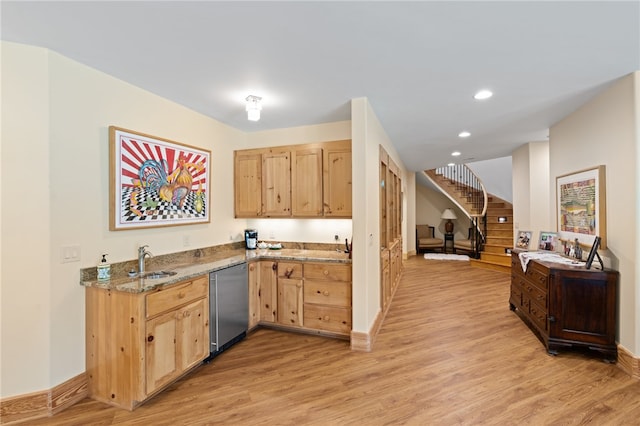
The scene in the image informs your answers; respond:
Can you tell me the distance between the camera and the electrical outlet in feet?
6.93

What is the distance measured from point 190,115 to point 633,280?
14.8 ft

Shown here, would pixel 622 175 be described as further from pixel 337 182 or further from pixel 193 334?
pixel 193 334

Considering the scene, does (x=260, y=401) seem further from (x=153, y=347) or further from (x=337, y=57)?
(x=337, y=57)

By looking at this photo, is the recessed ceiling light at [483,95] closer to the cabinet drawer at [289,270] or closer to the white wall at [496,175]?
the cabinet drawer at [289,270]

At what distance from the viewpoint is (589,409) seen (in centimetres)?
205

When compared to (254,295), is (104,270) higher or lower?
higher

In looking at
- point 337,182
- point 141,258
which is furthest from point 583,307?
point 141,258

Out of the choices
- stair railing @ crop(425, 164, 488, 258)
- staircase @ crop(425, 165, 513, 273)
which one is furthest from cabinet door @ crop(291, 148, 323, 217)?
stair railing @ crop(425, 164, 488, 258)

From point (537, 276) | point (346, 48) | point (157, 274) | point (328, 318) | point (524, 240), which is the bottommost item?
point (328, 318)

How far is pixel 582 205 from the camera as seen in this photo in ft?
10.2

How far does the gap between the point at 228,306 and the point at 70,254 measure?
1.38m

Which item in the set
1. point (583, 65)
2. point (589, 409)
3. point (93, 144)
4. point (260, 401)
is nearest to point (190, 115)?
point (93, 144)

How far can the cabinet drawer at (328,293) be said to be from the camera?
3.09m

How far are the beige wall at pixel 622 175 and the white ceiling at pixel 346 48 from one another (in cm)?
21
